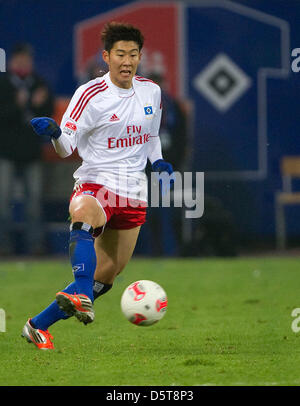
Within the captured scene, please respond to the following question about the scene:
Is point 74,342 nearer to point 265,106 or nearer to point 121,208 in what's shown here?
point 121,208

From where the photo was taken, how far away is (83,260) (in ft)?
19.3

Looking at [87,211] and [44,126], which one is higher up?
[44,126]

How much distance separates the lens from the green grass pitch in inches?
207

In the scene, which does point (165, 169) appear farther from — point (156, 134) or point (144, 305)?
point (144, 305)

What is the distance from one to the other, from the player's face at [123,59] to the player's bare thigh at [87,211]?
91 cm

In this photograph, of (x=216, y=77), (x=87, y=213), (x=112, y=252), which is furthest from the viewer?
(x=216, y=77)

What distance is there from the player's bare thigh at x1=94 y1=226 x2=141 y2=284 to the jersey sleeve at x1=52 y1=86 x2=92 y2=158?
737 millimetres

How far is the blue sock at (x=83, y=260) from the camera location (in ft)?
19.2

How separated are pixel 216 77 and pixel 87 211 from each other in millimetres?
9603

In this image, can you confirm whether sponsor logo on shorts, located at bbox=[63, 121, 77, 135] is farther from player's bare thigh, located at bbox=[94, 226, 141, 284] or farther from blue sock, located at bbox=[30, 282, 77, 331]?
blue sock, located at bbox=[30, 282, 77, 331]

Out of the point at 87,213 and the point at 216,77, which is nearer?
the point at 87,213

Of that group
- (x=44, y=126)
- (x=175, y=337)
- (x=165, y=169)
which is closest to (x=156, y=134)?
(x=165, y=169)
